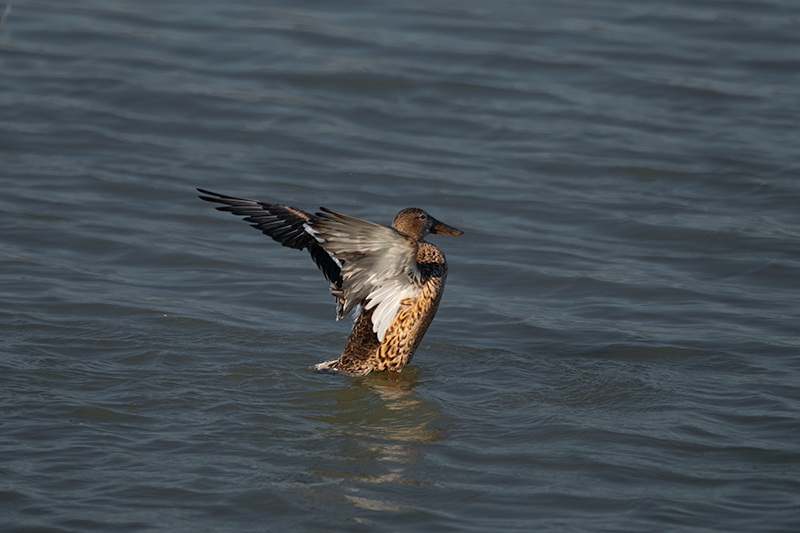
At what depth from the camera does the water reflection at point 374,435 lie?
14.6ft

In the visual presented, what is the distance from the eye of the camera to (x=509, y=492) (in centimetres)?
442

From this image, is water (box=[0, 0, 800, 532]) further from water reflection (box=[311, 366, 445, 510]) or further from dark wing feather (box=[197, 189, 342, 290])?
dark wing feather (box=[197, 189, 342, 290])

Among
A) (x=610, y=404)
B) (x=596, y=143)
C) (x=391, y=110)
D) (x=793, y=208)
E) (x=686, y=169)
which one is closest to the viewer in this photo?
(x=610, y=404)

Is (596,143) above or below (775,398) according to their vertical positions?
above

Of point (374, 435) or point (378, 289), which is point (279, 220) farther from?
point (374, 435)

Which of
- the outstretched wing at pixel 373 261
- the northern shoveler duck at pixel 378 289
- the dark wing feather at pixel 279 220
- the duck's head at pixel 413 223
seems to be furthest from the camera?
the duck's head at pixel 413 223

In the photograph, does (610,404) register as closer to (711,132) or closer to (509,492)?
(509,492)

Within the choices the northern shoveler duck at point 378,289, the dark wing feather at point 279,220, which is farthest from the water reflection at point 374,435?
the dark wing feather at point 279,220

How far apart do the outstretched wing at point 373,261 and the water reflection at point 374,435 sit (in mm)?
351

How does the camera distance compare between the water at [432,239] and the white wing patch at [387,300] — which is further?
the white wing patch at [387,300]

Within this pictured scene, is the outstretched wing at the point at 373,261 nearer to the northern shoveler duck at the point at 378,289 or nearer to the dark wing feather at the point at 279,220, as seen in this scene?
the northern shoveler duck at the point at 378,289

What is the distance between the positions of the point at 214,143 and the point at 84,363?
4.78m

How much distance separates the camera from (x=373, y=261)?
17.2ft

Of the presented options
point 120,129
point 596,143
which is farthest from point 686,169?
point 120,129
